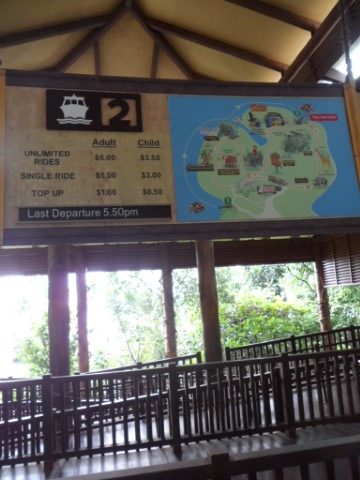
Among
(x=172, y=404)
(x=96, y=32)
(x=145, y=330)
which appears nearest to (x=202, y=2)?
(x=96, y=32)

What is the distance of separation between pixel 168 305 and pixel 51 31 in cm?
624

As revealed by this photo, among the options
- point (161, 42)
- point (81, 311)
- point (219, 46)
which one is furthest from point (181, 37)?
point (81, 311)

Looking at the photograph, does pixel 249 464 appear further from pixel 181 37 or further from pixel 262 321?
pixel 262 321

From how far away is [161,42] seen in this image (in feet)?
20.2

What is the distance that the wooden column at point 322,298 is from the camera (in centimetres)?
1070

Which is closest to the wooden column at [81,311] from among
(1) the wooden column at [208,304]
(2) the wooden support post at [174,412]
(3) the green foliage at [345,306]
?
(1) the wooden column at [208,304]

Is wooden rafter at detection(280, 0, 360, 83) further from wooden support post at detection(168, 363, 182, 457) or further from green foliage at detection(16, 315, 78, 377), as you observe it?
green foliage at detection(16, 315, 78, 377)

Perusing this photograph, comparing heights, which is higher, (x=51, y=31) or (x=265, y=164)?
(x=51, y=31)

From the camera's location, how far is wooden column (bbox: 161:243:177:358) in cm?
955

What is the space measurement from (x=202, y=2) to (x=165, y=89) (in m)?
3.43

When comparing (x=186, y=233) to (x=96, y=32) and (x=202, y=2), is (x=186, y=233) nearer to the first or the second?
(x=202, y=2)

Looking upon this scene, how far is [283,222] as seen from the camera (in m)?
2.05

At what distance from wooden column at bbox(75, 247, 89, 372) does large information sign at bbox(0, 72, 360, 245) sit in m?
8.00

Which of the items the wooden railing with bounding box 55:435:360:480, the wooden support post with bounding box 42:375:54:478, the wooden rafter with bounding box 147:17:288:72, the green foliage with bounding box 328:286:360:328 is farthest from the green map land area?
the green foliage with bounding box 328:286:360:328
